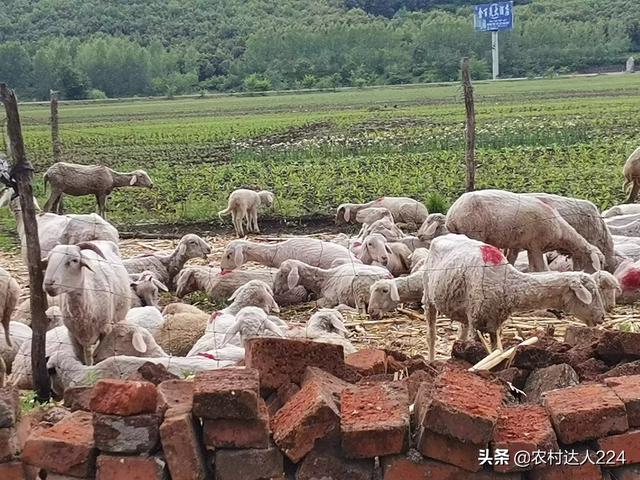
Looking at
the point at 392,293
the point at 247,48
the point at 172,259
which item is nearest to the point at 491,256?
the point at 392,293

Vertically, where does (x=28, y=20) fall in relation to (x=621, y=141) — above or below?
above

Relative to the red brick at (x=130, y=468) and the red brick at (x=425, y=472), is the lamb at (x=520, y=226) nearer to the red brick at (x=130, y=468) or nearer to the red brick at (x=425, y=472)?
the red brick at (x=425, y=472)

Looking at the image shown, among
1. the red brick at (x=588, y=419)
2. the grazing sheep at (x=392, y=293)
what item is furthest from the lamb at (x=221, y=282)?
the red brick at (x=588, y=419)

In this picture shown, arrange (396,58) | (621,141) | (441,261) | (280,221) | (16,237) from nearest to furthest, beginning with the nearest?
(441,261)
(16,237)
(280,221)
(621,141)
(396,58)

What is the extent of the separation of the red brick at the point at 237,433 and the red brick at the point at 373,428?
438 mm

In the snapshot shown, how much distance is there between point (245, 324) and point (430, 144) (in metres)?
23.6

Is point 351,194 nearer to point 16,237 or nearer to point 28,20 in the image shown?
point 16,237

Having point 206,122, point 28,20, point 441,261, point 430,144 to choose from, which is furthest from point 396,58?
point 441,261

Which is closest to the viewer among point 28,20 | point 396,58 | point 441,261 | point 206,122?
point 441,261

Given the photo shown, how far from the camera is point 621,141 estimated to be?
30719 mm

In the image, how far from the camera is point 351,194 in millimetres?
21312

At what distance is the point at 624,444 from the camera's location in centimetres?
500

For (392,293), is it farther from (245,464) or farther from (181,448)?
(181,448)

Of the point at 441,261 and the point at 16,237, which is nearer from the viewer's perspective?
the point at 441,261
